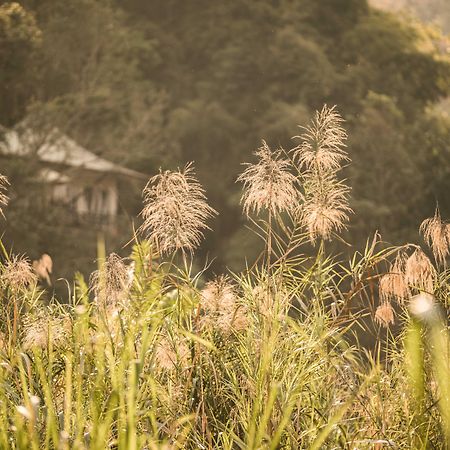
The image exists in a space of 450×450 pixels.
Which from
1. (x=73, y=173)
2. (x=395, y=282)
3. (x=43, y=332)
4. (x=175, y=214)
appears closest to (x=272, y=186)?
(x=175, y=214)

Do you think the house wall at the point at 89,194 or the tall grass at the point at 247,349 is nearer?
the tall grass at the point at 247,349

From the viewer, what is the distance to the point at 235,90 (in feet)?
57.8

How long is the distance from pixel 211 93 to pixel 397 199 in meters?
4.47

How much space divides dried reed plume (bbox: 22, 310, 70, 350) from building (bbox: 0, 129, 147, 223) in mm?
12462

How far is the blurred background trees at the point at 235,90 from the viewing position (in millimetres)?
15477

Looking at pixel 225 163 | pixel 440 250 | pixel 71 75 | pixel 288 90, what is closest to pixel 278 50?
pixel 288 90

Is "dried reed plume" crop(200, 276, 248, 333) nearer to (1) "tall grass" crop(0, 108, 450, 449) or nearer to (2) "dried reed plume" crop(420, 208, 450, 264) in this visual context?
(1) "tall grass" crop(0, 108, 450, 449)

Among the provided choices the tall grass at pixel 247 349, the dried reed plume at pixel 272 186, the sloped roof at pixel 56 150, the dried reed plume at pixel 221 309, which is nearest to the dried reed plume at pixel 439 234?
the tall grass at pixel 247 349

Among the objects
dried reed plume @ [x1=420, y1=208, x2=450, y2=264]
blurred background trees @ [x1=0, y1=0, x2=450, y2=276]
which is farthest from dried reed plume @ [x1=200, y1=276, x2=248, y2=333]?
blurred background trees @ [x1=0, y1=0, x2=450, y2=276]

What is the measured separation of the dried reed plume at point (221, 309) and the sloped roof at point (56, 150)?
1300 centimetres

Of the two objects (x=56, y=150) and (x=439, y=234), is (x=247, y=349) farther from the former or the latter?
(x=56, y=150)

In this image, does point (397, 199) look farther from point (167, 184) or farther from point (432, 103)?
point (167, 184)

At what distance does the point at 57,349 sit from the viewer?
8.13 feet

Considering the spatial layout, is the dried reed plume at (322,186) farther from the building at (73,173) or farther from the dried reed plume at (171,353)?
the building at (73,173)
